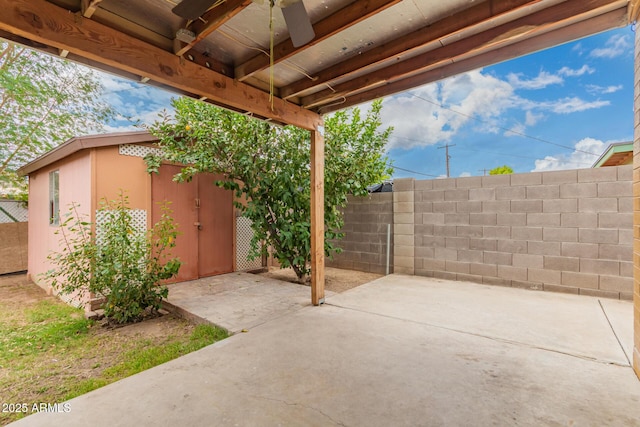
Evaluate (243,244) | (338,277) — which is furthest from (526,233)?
(243,244)

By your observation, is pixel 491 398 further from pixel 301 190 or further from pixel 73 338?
pixel 73 338

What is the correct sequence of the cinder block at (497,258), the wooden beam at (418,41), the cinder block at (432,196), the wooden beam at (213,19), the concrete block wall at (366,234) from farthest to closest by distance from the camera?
1. the concrete block wall at (366,234)
2. the cinder block at (432,196)
3. the cinder block at (497,258)
4. the wooden beam at (418,41)
5. the wooden beam at (213,19)

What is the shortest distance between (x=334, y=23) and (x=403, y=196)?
12.3 feet

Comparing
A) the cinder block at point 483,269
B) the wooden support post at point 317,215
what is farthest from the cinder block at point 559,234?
the wooden support post at point 317,215

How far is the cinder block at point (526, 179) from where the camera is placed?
413cm

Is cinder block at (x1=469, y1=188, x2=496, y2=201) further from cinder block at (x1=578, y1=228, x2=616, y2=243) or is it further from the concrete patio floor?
the concrete patio floor

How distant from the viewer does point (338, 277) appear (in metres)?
5.45

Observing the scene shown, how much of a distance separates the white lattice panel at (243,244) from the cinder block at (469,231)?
3.96m

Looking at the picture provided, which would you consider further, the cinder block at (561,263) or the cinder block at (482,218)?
the cinder block at (482,218)

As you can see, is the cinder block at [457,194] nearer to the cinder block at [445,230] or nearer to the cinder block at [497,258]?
the cinder block at [445,230]

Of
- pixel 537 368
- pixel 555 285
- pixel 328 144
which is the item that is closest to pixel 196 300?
pixel 328 144

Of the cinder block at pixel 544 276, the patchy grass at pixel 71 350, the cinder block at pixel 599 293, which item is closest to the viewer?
the patchy grass at pixel 71 350

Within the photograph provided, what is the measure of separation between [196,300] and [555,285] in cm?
496

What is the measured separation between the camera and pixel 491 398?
5.84ft
